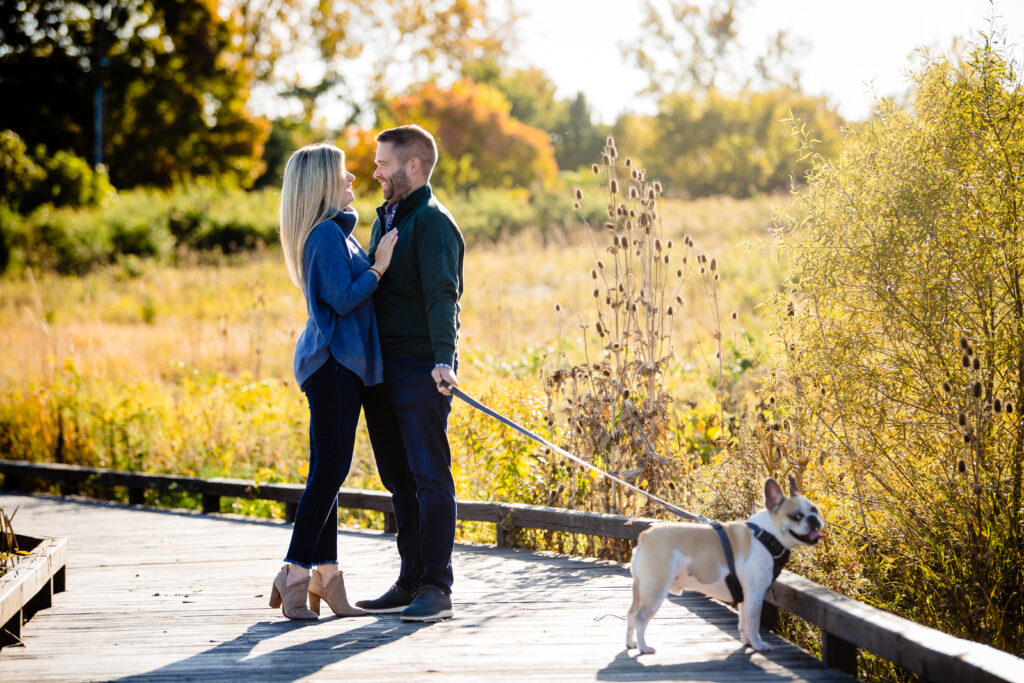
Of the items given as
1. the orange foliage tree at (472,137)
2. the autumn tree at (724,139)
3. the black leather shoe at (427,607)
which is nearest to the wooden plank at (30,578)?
the black leather shoe at (427,607)

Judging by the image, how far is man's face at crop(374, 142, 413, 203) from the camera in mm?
4367

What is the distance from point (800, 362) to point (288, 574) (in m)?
2.74

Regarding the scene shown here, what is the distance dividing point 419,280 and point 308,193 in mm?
591

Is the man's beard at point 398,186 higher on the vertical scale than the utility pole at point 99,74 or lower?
lower

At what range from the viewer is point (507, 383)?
7438 millimetres

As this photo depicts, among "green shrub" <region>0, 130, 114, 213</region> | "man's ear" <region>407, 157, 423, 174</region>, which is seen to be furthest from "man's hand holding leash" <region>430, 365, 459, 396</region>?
"green shrub" <region>0, 130, 114, 213</region>

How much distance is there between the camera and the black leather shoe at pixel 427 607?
4.37m

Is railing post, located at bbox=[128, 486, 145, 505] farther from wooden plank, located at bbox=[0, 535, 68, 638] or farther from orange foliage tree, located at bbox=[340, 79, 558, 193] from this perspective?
orange foliage tree, located at bbox=[340, 79, 558, 193]

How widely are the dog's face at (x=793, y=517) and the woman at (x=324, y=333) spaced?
1667 mm

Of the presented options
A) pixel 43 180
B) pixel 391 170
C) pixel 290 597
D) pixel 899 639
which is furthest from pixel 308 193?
pixel 43 180

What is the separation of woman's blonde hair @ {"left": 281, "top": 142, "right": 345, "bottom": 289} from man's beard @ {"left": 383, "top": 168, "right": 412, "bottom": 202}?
20cm

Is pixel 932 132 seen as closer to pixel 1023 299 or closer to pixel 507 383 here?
pixel 1023 299

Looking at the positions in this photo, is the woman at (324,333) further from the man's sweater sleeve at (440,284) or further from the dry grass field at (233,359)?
the dry grass field at (233,359)

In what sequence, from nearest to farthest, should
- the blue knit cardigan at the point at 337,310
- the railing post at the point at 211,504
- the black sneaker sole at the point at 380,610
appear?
the blue knit cardigan at the point at 337,310, the black sneaker sole at the point at 380,610, the railing post at the point at 211,504
